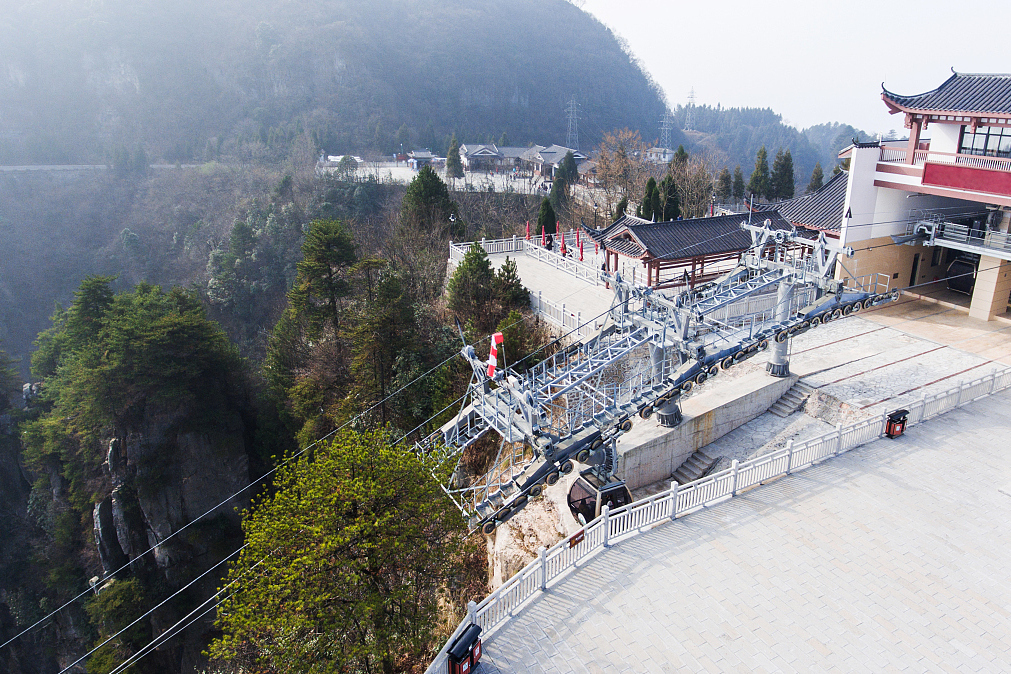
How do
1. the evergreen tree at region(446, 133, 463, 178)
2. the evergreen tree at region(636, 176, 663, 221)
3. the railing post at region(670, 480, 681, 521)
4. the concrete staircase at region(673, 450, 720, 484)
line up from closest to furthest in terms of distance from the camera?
the railing post at region(670, 480, 681, 521), the concrete staircase at region(673, 450, 720, 484), the evergreen tree at region(636, 176, 663, 221), the evergreen tree at region(446, 133, 463, 178)

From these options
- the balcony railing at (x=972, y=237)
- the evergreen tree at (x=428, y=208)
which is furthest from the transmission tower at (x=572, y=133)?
the balcony railing at (x=972, y=237)

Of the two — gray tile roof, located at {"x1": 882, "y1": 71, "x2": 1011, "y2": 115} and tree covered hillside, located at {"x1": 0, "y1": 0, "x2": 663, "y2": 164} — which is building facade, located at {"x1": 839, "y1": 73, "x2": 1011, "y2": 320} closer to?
gray tile roof, located at {"x1": 882, "y1": 71, "x2": 1011, "y2": 115}

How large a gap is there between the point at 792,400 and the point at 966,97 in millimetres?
11712

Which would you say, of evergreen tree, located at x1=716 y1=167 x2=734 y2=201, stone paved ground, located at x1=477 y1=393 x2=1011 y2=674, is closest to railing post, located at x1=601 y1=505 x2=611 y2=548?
stone paved ground, located at x1=477 y1=393 x2=1011 y2=674

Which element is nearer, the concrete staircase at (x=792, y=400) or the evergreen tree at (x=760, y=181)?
the concrete staircase at (x=792, y=400)

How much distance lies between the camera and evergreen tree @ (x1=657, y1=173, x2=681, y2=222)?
34656 millimetres

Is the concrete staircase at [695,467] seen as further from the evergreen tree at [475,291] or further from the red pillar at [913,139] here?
the red pillar at [913,139]

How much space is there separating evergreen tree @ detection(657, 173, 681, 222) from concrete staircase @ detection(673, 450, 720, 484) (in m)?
21.7

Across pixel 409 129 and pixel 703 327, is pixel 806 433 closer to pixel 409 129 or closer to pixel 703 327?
pixel 703 327

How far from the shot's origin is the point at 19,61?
73500mm

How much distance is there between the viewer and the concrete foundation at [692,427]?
48.4 feet

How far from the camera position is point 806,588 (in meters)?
9.69

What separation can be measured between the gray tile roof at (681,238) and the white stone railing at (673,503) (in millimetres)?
9744

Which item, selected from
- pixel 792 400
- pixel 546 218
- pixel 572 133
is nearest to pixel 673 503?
pixel 792 400
